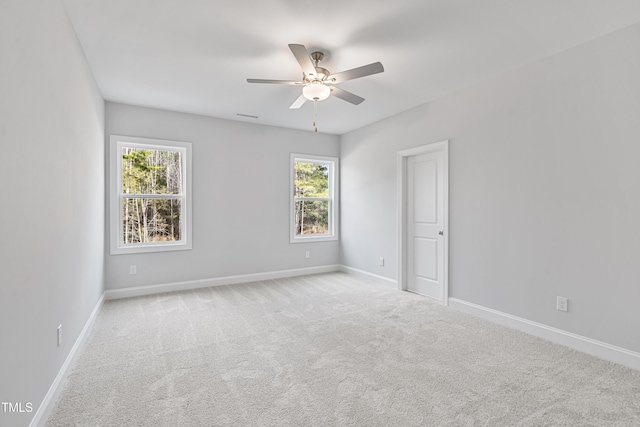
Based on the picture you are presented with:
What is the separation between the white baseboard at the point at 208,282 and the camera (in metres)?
4.23

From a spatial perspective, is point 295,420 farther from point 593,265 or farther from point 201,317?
point 593,265

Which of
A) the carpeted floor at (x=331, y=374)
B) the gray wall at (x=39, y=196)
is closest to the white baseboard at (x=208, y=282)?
the carpeted floor at (x=331, y=374)

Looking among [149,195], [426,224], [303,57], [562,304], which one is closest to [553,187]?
[562,304]

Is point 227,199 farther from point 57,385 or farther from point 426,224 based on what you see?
point 57,385

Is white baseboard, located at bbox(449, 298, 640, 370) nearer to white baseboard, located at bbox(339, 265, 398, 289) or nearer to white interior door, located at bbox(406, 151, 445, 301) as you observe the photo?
white interior door, located at bbox(406, 151, 445, 301)

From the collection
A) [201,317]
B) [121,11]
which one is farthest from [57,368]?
[121,11]

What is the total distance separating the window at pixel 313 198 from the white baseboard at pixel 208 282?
56 centimetres

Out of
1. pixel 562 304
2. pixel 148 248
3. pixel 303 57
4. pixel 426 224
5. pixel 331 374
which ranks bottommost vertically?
pixel 331 374

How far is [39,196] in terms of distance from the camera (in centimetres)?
174

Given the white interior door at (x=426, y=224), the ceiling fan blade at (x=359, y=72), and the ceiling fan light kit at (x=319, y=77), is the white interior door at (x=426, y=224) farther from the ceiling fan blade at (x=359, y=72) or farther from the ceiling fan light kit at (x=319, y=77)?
the ceiling fan blade at (x=359, y=72)

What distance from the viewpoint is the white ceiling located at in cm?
222

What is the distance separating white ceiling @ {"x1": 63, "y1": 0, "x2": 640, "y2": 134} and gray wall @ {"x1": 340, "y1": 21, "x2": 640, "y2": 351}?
289 millimetres

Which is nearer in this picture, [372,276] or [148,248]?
[148,248]

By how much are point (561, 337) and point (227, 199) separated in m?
4.41
